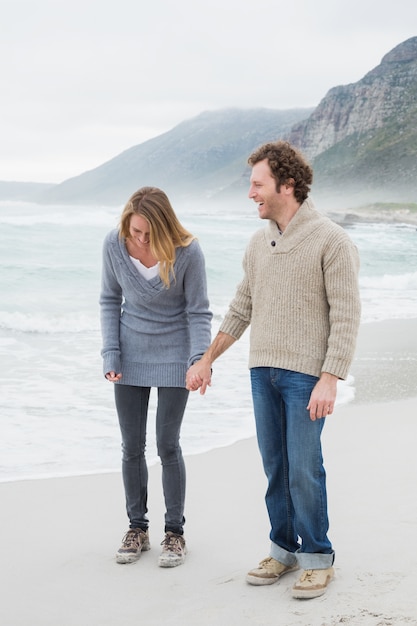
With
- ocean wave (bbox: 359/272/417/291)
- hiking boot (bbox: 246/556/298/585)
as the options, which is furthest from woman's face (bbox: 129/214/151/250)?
ocean wave (bbox: 359/272/417/291)

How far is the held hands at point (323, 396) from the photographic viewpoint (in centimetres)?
302

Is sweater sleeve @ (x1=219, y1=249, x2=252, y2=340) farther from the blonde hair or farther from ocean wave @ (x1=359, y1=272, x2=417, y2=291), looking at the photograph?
ocean wave @ (x1=359, y1=272, x2=417, y2=291)

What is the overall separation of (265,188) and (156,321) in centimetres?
81

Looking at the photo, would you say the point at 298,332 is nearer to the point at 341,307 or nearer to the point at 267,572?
the point at 341,307

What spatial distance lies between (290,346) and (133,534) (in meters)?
1.21

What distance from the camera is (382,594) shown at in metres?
3.04

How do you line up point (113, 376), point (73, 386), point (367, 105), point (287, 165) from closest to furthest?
1. point (287, 165)
2. point (113, 376)
3. point (73, 386)
4. point (367, 105)

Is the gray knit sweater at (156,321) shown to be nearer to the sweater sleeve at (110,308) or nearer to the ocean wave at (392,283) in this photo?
the sweater sleeve at (110,308)

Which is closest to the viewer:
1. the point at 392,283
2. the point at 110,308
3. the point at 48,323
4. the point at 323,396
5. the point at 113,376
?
the point at 323,396

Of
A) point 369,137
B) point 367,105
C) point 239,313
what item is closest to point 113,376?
point 239,313

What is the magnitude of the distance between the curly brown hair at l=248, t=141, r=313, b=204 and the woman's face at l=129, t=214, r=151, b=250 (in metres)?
0.54

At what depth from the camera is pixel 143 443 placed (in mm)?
3781

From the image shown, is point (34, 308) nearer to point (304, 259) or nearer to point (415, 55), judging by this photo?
point (304, 259)

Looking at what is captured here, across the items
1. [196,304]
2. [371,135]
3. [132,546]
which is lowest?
[132,546]
